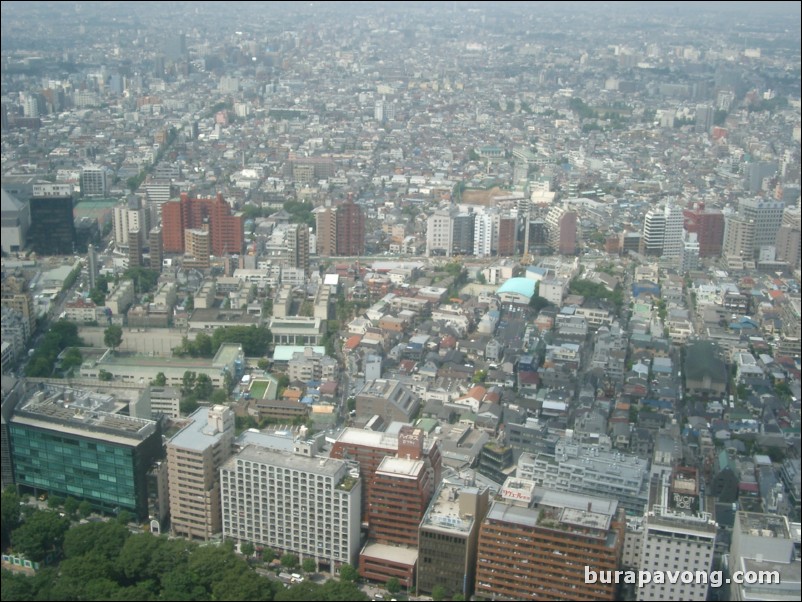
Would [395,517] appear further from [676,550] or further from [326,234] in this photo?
[326,234]

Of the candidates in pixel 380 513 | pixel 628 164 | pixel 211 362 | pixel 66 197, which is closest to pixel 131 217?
pixel 66 197

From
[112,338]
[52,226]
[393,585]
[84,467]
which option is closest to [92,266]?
[52,226]

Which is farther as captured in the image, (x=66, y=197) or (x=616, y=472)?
(x=66, y=197)

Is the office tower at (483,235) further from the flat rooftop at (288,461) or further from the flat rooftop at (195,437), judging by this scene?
the flat rooftop at (288,461)

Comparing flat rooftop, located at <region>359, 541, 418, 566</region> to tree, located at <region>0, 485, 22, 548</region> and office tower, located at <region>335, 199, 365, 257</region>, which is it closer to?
tree, located at <region>0, 485, 22, 548</region>

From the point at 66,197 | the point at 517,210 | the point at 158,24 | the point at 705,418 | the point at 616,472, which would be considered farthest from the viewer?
the point at 158,24

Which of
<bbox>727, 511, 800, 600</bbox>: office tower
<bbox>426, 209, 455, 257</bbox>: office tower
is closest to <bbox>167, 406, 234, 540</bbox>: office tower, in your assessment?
<bbox>727, 511, 800, 600</bbox>: office tower

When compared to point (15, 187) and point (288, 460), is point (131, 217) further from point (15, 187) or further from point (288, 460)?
point (288, 460)

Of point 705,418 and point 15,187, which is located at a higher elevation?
point 15,187
